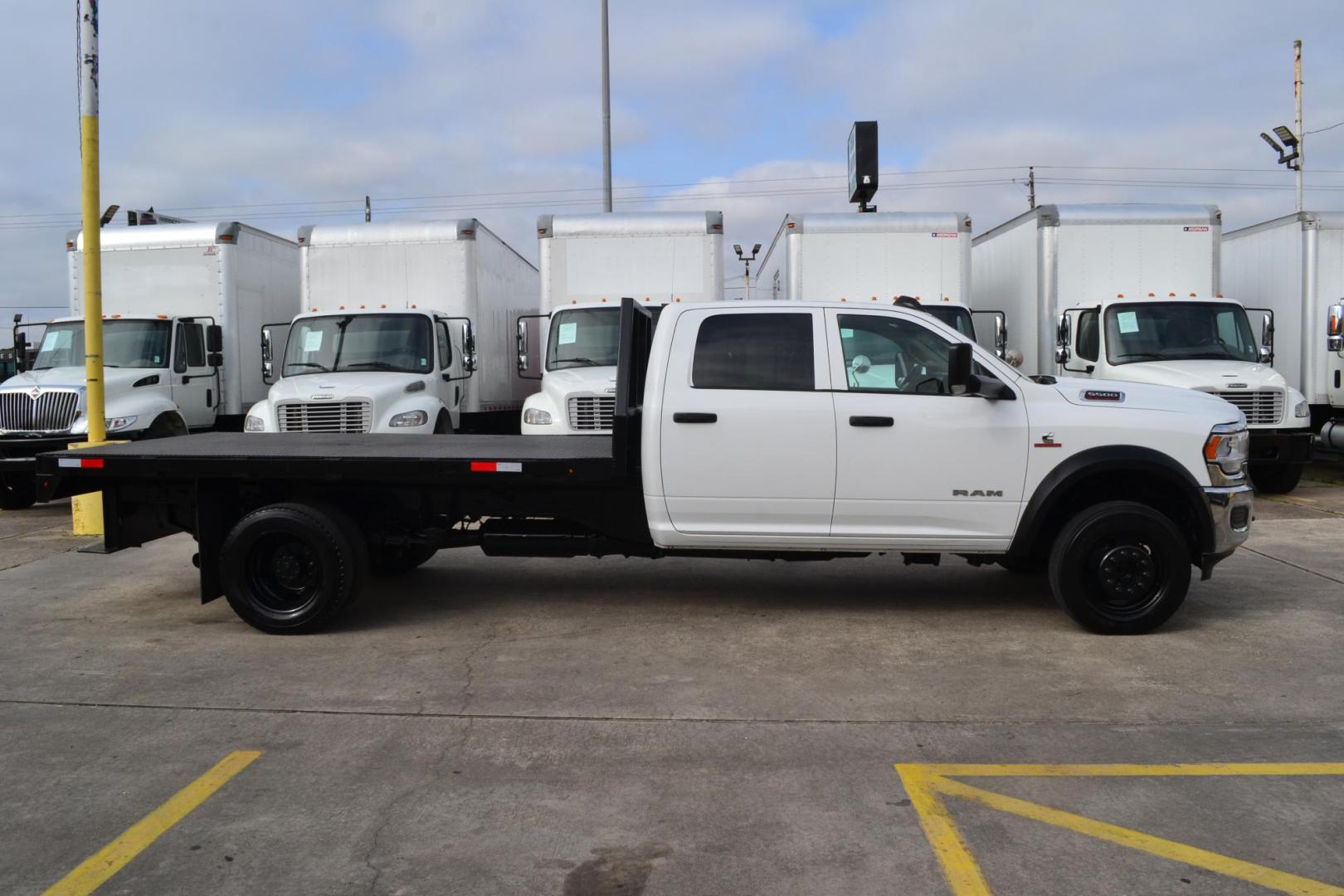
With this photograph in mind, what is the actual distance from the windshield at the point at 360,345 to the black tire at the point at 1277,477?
33.9ft

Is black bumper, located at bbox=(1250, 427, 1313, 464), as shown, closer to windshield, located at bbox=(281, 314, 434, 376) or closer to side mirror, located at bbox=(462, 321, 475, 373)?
side mirror, located at bbox=(462, 321, 475, 373)

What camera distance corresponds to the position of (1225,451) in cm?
657

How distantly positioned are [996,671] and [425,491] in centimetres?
371

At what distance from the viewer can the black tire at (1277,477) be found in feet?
44.5

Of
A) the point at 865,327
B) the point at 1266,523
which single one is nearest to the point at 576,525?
the point at 865,327

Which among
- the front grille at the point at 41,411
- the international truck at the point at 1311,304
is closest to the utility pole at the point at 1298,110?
the international truck at the point at 1311,304

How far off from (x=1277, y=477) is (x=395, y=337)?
11050mm

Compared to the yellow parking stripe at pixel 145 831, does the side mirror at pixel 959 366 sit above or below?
above

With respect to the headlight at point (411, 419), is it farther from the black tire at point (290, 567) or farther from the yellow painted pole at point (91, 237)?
the black tire at point (290, 567)

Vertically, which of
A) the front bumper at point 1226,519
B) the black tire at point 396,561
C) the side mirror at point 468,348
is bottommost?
the black tire at point 396,561

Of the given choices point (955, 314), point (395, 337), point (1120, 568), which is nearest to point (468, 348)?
point (395, 337)

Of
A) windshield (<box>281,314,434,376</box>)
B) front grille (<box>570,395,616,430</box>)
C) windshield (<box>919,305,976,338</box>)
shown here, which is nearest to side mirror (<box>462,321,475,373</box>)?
windshield (<box>281,314,434,376</box>)

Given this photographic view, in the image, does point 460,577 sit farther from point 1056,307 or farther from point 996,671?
point 1056,307

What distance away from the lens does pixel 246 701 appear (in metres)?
5.60
